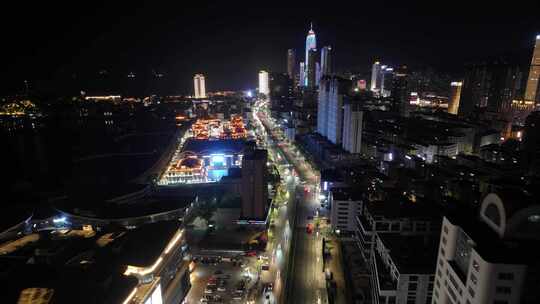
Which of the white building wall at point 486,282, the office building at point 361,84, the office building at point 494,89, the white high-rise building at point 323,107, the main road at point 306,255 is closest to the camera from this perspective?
the white building wall at point 486,282

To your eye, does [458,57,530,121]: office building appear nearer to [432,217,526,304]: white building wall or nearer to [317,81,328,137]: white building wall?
[317,81,328,137]: white building wall

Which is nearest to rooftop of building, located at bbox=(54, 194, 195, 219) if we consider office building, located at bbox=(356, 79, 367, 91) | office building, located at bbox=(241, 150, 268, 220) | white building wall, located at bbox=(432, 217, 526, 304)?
office building, located at bbox=(241, 150, 268, 220)

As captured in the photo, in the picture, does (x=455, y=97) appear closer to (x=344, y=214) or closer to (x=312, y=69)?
(x=312, y=69)

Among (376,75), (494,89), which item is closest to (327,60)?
(376,75)

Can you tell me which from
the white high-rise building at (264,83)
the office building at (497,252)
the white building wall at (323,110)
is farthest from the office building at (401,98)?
the office building at (497,252)

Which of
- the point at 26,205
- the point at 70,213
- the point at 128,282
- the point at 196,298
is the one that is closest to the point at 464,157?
the point at 196,298

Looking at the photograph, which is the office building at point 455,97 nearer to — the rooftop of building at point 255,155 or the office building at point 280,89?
the office building at point 280,89
